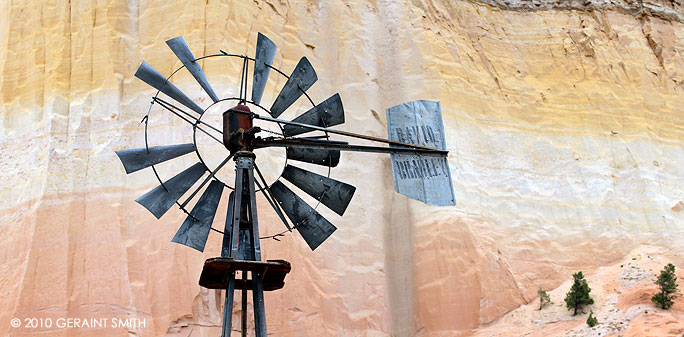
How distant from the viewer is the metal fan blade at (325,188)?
12.4 meters

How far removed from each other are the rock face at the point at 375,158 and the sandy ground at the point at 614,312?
536mm

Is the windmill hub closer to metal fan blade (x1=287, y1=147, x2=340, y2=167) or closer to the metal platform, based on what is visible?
metal fan blade (x1=287, y1=147, x2=340, y2=167)

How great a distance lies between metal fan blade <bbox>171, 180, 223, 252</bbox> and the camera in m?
11.4

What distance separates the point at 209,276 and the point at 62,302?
886 cm

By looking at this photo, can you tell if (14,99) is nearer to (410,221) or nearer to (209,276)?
(410,221)

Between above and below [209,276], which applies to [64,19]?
above

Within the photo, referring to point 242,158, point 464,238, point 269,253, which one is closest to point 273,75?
point 269,253

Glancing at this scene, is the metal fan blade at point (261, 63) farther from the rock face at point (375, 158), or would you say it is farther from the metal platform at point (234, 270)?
the rock face at point (375, 158)

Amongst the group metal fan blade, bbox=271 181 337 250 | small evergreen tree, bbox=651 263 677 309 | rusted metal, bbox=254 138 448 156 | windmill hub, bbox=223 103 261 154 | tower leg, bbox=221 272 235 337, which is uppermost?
windmill hub, bbox=223 103 261 154

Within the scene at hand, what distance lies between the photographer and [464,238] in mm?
21203

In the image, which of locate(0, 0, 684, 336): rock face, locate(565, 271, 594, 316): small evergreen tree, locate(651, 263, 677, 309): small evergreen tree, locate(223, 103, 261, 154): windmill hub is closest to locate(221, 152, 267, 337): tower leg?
locate(223, 103, 261, 154): windmill hub

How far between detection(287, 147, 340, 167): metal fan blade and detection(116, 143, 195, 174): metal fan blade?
5.47ft

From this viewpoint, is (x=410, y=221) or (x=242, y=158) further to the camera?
(x=410, y=221)

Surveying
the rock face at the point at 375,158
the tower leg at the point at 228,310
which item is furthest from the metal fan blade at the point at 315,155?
the rock face at the point at 375,158
